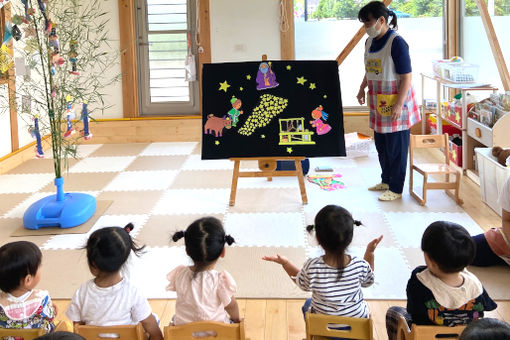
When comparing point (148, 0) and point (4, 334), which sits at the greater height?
point (148, 0)

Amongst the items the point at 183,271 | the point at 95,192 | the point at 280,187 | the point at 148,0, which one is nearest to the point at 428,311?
the point at 183,271

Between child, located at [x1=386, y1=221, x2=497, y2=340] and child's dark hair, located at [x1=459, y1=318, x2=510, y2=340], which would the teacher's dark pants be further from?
child's dark hair, located at [x1=459, y1=318, x2=510, y2=340]

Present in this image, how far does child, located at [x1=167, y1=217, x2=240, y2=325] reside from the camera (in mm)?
2275

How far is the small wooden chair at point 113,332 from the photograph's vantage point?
206 centimetres

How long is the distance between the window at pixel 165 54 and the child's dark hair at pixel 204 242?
5.54 meters

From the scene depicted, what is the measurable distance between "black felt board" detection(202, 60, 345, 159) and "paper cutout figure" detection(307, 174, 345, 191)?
0.59 metres

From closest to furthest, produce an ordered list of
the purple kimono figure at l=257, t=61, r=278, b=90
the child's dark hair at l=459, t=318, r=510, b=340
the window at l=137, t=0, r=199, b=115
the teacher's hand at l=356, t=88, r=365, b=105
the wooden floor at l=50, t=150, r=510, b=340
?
the child's dark hair at l=459, t=318, r=510, b=340 < the wooden floor at l=50, t=150, r=510, b=340 < the purple kimono figure at l=257, t=61, r=278, b=90 < the teacher's hand at l=356, t=88, r=365, b=105 < the window at l=137, t=0, r=199, b=115

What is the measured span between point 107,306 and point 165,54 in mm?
5772

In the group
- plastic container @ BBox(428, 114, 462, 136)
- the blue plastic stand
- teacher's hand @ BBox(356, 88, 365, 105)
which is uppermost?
teacher's hand @ BBox(356, 88, 365, 105)

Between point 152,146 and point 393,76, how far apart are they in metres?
3.43

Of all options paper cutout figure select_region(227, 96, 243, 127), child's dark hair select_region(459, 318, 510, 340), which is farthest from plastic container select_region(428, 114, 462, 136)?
child's dark hair select_region(459, 318, 510, 340)

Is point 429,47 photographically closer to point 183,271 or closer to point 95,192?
point 95,192

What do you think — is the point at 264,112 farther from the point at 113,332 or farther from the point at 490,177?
the point at 113,332

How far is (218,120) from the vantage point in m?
4.98
